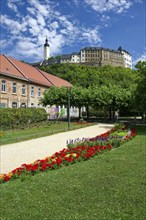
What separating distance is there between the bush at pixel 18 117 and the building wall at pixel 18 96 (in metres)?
5.21

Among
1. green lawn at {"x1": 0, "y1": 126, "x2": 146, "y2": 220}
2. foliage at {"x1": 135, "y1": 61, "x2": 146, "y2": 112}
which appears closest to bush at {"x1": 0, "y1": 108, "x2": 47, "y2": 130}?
foliage at {"x1": 135, "y1": 61, "x2": 146, "y2": 112}

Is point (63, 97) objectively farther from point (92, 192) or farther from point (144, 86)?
point (92, 192)

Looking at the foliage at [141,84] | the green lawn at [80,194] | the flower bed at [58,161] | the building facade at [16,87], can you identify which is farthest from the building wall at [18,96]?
the green lawn at [80,194]

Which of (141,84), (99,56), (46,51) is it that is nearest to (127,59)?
(99,56)

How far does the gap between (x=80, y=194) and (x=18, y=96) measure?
30.5 metres

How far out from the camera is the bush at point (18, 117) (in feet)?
73.4

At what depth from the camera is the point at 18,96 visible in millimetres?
35281

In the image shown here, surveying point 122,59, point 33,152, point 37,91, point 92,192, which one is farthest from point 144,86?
point 122,59

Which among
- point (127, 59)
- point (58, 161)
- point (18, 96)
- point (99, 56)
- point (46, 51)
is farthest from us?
point (127, 59)

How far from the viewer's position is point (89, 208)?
5332 mm

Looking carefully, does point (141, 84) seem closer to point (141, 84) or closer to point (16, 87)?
point (141, 84)

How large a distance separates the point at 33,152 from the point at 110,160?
4427mm

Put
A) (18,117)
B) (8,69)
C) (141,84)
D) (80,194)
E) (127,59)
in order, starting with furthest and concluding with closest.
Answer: (127,59), (8,69), (18,117), (141,84), (80,194)

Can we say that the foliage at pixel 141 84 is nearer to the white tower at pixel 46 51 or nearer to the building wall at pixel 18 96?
the building wall at pixel 18 96
